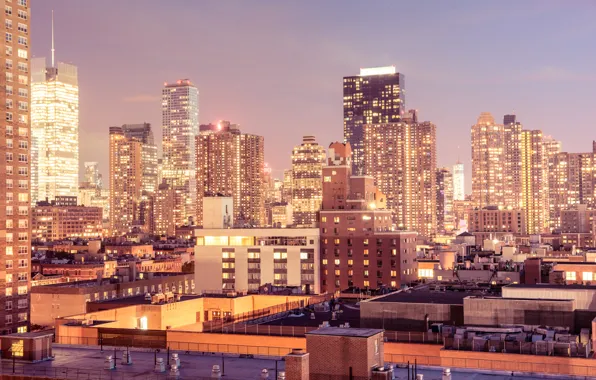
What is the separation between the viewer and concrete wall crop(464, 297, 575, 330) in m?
71.2

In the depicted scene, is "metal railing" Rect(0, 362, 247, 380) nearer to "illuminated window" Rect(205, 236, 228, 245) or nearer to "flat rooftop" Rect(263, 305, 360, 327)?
"flat rooftop" Rect(263, 305, 360, 327)

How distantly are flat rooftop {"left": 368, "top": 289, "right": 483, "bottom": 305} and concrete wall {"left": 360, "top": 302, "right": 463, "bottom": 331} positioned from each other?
197 centimetres

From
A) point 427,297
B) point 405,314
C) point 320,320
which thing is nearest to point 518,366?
point 405,314

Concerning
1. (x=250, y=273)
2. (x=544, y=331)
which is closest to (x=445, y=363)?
(x=544, y=331)

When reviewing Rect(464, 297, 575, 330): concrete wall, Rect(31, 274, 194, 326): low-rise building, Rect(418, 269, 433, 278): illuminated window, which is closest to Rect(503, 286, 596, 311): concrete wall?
Rect(464, 297, 575, 330): concrete wall

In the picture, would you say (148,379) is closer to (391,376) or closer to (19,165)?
(391,376)

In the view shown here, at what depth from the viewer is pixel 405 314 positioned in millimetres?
78125

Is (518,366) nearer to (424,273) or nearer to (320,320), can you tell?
(320,320)

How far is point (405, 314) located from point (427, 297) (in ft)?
24.2

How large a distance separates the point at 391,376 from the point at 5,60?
115967mm

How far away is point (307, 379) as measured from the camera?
47.2 metres

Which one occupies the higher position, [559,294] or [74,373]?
[559,294]

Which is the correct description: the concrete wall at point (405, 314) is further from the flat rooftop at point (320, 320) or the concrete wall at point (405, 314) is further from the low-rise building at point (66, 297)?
the low-rise building at point (66, 297)

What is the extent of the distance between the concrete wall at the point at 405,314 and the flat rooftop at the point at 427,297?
197 cm
